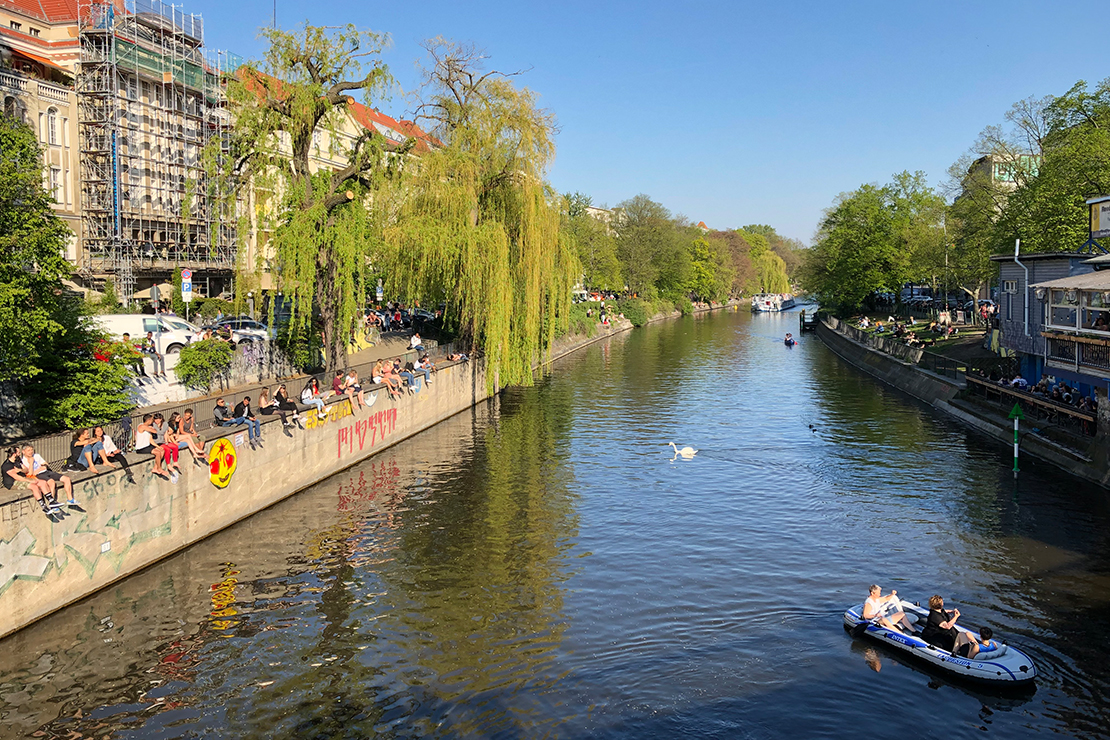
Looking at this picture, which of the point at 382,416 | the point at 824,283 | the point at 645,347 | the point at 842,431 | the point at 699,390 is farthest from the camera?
the point at 824,283

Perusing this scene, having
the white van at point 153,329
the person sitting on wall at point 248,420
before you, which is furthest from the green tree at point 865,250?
the person sitting on wall at point 248,420

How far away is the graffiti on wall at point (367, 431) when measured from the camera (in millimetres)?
31125

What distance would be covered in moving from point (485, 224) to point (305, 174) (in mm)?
11050

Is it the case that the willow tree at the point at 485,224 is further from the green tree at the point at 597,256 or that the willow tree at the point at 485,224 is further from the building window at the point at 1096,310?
the green tree at the point at 597,256

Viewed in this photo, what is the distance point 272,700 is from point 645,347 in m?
70.5

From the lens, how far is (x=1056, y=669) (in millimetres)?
16875

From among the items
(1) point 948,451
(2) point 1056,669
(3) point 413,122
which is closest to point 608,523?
(2) point 1056,669

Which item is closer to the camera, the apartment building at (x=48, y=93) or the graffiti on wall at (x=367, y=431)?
the graffiti on wall at (x=367, y=431)

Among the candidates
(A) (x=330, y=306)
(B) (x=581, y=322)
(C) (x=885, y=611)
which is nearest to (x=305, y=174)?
(A) (x=330, y=306)

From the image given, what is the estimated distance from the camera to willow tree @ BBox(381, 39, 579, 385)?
4059 centimetres

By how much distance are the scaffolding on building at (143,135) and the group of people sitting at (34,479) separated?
31.2 meters

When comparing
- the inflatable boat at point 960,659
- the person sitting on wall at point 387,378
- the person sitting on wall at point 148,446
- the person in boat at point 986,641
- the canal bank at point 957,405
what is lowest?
the inflatable boat at point 960,659

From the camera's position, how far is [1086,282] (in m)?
33.0

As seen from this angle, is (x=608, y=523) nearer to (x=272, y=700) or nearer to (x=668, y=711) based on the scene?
(x=668, y=711)
